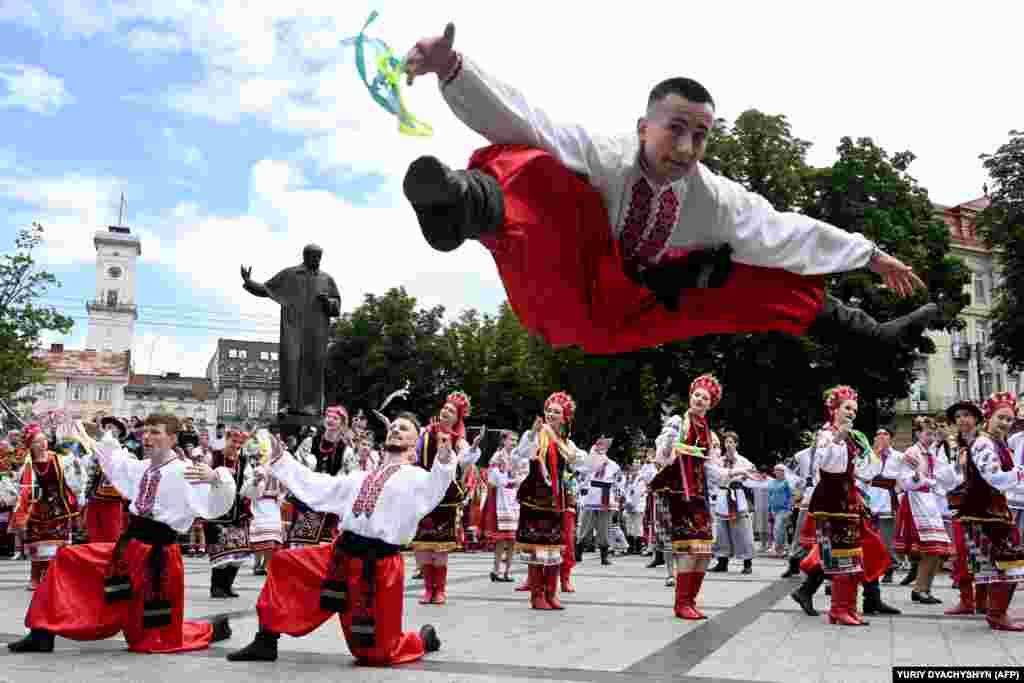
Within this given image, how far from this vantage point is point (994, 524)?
26.5 ft

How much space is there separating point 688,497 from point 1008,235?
1965 cm

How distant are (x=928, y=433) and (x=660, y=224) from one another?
869 cm

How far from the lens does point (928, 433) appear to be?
1102cm

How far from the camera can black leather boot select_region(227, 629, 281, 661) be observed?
6.29 m

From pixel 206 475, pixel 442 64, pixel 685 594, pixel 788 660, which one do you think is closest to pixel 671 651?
pixel 788 660

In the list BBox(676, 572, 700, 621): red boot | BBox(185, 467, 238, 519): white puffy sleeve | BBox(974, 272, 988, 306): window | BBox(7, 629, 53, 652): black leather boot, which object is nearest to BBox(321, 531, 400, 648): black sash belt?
BBox(185, 467, 238, 519): white puffy sleeve

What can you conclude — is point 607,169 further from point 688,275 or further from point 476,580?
point 476,580

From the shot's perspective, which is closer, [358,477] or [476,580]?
[358,477]

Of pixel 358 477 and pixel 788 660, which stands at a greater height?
pixel 358 477

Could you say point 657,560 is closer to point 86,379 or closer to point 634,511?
point 634,511

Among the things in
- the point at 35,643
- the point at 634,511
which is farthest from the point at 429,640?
the point at 634,511

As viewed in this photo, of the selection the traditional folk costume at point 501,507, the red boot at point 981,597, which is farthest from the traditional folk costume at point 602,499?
the red boot at point 981,597

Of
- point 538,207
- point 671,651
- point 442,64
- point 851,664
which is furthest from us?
point 671,651

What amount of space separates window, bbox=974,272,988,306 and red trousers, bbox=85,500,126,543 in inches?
1718
